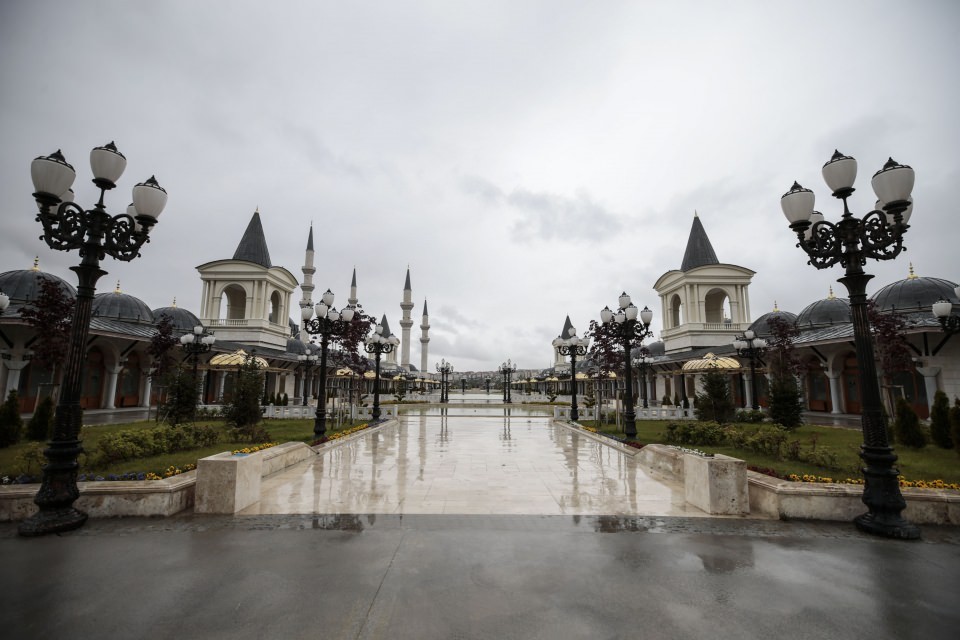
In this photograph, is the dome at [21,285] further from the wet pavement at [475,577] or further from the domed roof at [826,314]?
the domed roof at [826,314]

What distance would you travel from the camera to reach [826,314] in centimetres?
3344

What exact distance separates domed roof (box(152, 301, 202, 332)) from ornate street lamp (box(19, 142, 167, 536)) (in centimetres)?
3556

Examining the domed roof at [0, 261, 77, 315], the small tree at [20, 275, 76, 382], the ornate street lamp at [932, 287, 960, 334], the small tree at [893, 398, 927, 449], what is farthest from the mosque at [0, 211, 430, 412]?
the small tree at [893, 398, 927, 449]

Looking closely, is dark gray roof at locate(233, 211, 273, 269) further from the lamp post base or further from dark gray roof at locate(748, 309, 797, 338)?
dark gray roof at locate(748, 309, 797, 338)

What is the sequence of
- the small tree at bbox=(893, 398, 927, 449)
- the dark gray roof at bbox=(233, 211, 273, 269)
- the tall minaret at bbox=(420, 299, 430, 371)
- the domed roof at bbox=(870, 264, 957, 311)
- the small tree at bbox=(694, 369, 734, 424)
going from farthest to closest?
1. the tall minaret at bbox=(420, 299, 430, 371)
2. the dark gray roof at bbox=(233, 211, 273, 269)
3. the domed roof at bbox=(870, 264, 957, 311)
4. the small tree at bbox=(694, 369, 734, 424)
5. the small tree at bbox=(893, 398, 927, 449)

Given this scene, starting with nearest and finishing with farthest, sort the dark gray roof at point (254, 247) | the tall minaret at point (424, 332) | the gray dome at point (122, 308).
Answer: the gray dome at point (122, 308) → the dark gray roof at point (254, 247) → the tall minaret at point (424, 332)

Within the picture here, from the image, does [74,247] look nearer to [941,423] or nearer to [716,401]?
[716,401]

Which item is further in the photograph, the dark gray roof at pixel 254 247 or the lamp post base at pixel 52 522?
the dark gray roof at pixel 254 247

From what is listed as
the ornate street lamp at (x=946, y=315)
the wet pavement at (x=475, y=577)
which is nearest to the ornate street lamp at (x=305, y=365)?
the ornate street lamp at (x=946, y=315)

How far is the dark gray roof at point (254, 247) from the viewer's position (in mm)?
42188

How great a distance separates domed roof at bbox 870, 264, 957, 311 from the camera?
25.8 meters

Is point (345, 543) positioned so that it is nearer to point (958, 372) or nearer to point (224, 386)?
point (958, 372)

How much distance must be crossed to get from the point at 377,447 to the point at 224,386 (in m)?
28.0

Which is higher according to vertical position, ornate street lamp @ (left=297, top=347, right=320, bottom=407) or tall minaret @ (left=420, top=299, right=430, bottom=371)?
tall minaret @ (left=420, top=299, right=430, bottom=371)
